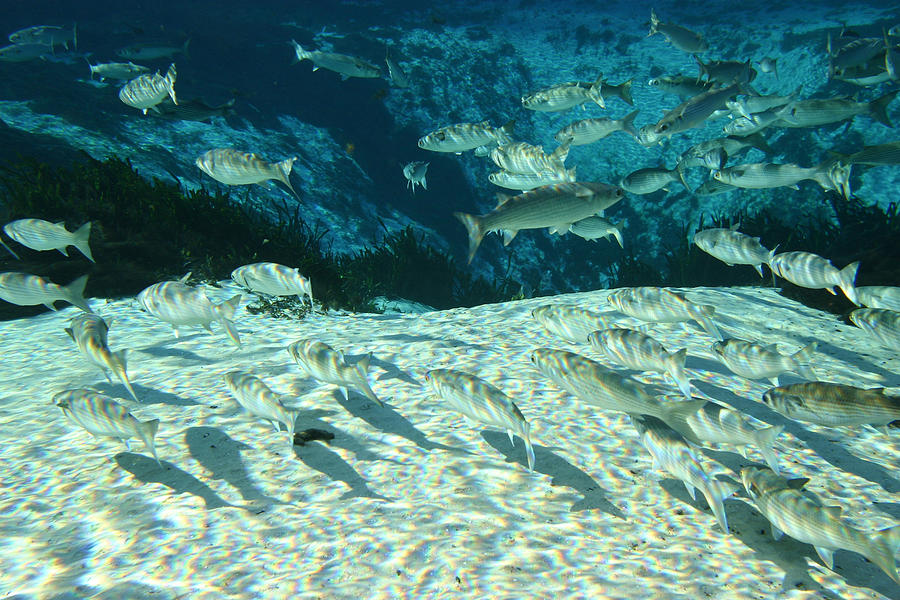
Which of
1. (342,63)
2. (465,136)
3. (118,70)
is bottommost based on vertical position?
(465,136)

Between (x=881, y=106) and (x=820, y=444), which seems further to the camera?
(x=881, y=106)

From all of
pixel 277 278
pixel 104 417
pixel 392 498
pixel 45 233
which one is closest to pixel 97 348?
pixel 104 417

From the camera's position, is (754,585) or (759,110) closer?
(754,585)

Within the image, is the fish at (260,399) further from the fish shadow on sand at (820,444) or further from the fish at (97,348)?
the fish shadow on sand at (820,444)

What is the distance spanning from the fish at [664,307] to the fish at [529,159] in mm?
1827

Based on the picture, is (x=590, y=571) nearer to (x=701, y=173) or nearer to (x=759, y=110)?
(x=759, y=110)

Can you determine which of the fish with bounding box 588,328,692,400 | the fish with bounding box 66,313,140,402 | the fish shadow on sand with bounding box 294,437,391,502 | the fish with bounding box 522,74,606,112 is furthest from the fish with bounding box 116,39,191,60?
the fish with bounding box 588,328,692,400

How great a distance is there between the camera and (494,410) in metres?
2.97

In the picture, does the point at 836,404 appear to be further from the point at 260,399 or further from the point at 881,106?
the point at 881,106

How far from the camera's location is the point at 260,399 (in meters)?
3.19

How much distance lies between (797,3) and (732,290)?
30747mm

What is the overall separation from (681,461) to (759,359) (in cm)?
169

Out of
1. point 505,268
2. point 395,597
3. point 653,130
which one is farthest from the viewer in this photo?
point 505,268

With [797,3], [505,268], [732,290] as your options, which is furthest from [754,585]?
[797,3]
